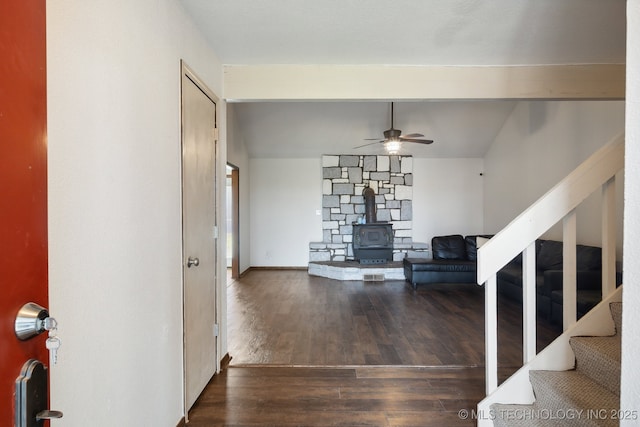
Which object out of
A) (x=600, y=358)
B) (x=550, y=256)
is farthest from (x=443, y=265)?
(x=600, y=358)

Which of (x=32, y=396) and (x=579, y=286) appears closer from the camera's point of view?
(x=32, y=396)

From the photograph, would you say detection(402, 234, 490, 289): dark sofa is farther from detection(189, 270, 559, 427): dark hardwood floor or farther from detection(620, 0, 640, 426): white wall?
detection(620, 0, 640, 426): white wall

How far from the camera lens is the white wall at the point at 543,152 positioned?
13.5 feet

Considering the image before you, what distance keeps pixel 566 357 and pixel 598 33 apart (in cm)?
219

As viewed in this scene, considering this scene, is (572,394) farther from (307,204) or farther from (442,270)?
(307,204)

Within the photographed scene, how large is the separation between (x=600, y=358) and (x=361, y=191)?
5875 millimetres

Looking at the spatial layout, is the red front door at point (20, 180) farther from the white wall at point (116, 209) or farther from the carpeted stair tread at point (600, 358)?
the carpeted stair tread at point (600, 358)

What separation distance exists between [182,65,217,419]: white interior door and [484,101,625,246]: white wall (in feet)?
13.2

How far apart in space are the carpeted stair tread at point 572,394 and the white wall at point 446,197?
569cm

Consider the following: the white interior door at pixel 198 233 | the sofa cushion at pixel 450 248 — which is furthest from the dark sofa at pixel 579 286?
the white interior door at pixel 198 233

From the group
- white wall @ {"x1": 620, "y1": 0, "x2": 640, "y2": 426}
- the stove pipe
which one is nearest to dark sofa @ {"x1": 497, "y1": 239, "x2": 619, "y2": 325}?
white wall @ {"x1": 620, "y1": 0, "x2": 640, "y2": 426}

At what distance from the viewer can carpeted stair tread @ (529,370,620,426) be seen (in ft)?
4.83

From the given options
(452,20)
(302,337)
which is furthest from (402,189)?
(452,20)

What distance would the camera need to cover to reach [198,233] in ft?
7.54
